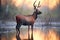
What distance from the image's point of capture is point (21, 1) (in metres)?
5.05

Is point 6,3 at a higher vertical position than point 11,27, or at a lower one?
higher

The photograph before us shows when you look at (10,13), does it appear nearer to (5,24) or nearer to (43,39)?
(5,24)

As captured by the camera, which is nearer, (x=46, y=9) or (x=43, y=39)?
(x=43, y=39)

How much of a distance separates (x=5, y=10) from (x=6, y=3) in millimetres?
173

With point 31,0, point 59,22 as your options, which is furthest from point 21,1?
point 59,22

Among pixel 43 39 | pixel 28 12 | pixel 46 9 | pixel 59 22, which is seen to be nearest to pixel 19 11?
pixel 28 12

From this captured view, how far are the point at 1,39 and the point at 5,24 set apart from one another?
172cm

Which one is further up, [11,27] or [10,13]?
[10,13]

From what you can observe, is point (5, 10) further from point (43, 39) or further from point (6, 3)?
point (43, 39)

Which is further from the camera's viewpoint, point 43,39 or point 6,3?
point 6,3

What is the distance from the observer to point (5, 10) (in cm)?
493

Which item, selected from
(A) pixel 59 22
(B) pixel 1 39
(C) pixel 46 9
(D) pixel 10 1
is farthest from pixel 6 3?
(B) pixel 1 39

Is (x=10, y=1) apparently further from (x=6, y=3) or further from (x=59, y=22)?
(x=59, y=22)

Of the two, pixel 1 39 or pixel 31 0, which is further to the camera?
pixel 31 0
